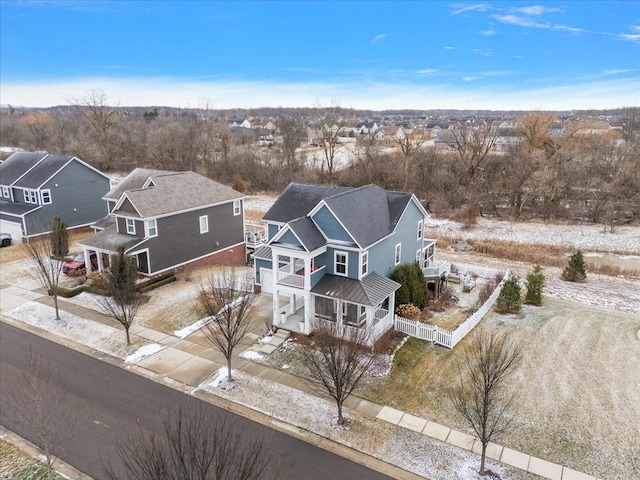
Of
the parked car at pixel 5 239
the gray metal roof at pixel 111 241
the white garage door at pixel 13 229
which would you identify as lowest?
the parked car at pixel 5 239

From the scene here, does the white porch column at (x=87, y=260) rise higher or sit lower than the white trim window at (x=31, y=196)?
lower

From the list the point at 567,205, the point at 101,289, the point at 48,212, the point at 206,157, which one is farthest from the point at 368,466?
the point at 206,157

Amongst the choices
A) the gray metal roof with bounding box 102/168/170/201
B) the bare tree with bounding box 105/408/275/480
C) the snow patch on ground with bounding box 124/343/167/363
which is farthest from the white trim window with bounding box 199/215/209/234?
the bare tree with bounding box 105/408/275/480

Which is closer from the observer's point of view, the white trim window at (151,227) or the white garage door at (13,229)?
the white trim window at (151,227)

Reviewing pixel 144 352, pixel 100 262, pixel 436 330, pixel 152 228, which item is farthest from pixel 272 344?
pixel 100 262

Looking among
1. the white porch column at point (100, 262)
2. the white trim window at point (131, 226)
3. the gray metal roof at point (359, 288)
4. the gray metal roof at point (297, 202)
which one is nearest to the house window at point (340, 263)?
the gray metal roof at point (359, 288)

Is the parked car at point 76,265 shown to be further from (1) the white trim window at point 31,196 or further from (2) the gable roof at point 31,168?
(2) the gable roof at point 31,168

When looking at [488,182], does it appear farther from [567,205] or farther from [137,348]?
[137,348]
